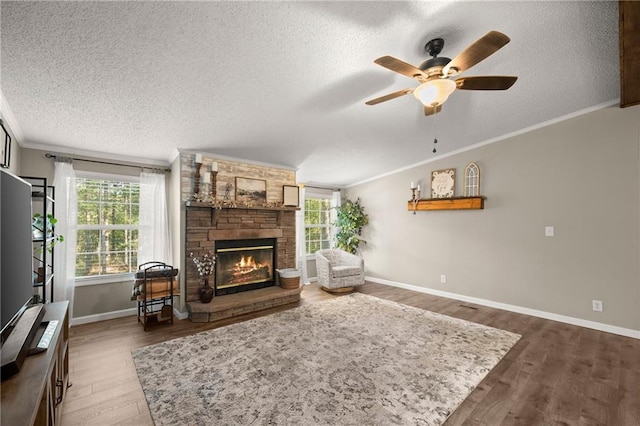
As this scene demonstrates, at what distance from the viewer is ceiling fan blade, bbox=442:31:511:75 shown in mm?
1601

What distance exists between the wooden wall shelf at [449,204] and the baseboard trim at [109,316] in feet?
14.2

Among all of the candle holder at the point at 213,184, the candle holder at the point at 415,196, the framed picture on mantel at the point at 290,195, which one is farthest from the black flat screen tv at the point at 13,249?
the candle holder at the point at 415,196

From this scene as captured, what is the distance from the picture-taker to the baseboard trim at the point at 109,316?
3484 millimetres

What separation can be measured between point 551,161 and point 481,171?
90 cm

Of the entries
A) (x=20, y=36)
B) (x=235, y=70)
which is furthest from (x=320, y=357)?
(x=20, y=36)

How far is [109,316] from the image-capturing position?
12.0ft

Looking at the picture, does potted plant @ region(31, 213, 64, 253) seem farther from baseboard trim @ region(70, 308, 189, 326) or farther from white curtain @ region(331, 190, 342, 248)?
white curtain @ region(331, 190, 342, 248)

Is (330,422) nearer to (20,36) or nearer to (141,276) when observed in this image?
(141,276)

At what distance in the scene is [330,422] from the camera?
178cm

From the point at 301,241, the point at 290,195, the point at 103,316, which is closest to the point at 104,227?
the point at 103,316

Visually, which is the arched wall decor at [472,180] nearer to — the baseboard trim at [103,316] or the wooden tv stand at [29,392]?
the wooden tv stand at [29,392]

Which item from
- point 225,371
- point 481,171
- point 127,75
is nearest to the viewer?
point 127,75

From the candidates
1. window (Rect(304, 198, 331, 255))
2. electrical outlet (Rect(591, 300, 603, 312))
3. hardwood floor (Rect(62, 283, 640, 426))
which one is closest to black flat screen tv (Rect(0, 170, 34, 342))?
hardwood floor (Rect(62, 283, 640, 426))

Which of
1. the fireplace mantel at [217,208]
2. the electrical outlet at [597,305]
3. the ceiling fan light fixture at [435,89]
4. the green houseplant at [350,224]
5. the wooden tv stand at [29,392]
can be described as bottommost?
the electrical outlet at [597,305]
